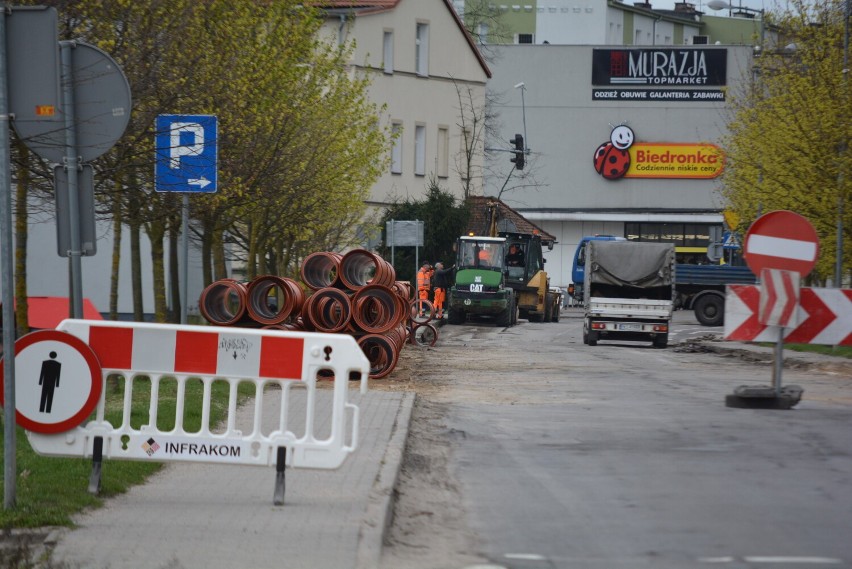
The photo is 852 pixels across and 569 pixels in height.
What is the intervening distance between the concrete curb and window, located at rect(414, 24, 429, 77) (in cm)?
4737

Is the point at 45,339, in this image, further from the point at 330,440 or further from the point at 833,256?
the point at 833,256

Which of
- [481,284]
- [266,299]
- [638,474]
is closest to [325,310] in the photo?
[266,299]

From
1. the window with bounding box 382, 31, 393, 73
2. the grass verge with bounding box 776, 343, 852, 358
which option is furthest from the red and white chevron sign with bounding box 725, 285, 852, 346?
the window with bounding box 382, 31, 393, 73

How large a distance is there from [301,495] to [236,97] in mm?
11954

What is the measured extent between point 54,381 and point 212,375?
92cm

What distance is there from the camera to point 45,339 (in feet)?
25.3

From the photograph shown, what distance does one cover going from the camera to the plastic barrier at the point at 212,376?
7.83 meters

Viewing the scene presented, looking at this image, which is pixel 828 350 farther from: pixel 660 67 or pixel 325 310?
pixel 660 67

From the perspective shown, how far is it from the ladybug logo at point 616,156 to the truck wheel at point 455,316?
125ft

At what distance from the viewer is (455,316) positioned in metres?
43.7

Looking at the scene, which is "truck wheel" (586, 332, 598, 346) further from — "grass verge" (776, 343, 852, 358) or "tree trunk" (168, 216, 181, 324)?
"tree trunk" (168, 216, 181, 324)

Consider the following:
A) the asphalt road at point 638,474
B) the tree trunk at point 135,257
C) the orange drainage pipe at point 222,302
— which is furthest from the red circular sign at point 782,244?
the tree trunk at point 135,257

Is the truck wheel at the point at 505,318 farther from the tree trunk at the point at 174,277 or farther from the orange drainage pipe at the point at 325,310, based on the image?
the orange drainage pipe at the point at 325,310

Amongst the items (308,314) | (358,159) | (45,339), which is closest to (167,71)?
(308,314)
